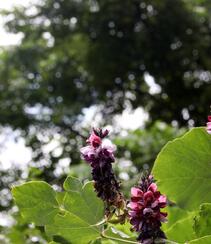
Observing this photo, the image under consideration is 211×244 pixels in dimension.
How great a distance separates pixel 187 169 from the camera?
91 cm

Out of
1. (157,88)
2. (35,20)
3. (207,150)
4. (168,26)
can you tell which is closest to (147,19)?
(168,26)

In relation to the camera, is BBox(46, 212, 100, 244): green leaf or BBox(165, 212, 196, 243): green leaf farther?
BBox(165, 212, 196, 243): green leaf

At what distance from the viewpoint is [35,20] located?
25.0 feet

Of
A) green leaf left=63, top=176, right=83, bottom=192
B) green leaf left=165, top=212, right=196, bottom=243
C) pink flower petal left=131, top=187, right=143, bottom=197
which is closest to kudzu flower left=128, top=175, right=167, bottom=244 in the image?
pink flower petal left=131, top=187, right=143, bottom=197

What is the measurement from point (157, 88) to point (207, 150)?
23.2ft

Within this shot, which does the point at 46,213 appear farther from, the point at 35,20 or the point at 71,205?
the point at 35,20

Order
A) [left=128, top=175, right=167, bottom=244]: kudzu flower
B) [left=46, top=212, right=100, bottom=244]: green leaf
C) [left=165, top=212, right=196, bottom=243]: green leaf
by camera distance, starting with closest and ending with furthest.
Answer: [left=128, top=175, right=167, bottom=244]: kudzu flower, [left=46, top=212, right=100, bottom=244]: green leaf, [left=165, top=212, right=196, bottom=243]: green leaf

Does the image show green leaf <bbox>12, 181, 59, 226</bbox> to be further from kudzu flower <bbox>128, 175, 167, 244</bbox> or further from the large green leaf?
kudzu flower <bbox>128, 175, 167, 244</bbox>

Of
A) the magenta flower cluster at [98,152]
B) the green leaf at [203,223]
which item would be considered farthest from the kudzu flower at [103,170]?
the green leaf at [203,223]

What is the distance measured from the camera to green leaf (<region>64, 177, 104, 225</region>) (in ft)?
2.94

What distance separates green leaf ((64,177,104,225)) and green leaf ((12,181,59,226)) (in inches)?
0.9

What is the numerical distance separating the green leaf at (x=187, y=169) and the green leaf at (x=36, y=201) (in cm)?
17

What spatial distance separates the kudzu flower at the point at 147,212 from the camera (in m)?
0.78

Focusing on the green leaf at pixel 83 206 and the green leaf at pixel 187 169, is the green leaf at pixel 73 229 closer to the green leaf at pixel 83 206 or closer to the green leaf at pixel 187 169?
the green leaf at pixel 83 206
